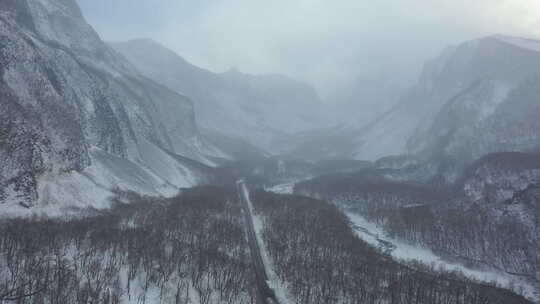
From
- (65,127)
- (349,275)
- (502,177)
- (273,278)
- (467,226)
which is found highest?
(65,127)

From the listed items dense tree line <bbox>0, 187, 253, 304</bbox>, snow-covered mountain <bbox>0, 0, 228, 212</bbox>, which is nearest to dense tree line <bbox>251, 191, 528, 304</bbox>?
dense tree line <bbox>0, 187, 253, 304</bbox>

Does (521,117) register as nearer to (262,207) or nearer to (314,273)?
(262,207)

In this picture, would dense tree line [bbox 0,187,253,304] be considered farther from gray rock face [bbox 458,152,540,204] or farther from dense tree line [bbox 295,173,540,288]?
gray rock face [bbox 458,152,540,204]

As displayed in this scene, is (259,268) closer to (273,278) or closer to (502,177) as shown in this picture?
(273,278)

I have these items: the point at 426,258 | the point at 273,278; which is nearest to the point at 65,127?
the point at 273,278

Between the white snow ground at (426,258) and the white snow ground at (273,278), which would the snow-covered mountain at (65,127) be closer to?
the white snow ground at (273,278)

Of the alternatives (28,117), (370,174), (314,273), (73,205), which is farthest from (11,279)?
(370,174)
